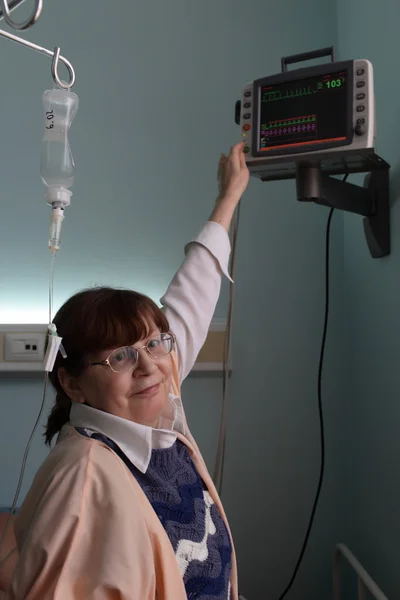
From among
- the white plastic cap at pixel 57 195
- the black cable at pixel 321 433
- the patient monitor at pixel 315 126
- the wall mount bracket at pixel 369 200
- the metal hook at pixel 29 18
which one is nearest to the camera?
the metal hook at pixel 29 18

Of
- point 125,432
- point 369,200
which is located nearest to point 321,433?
point 369,200

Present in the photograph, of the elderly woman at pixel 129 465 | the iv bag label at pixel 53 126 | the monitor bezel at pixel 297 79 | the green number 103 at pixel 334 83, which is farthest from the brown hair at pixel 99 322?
the green number 103 at pixel 334 83

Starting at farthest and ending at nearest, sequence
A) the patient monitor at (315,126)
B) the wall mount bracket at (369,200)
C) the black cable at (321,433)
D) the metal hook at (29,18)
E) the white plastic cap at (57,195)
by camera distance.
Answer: the black cable at (321,433)
the wall mount bracket at (369,200)
the patient monitor at (315,126)
the white plastic cap at (57,195)
the metal hook at (29,18)

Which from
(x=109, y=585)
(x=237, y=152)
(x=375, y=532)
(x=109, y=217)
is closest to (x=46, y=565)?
(x=109, y=585)

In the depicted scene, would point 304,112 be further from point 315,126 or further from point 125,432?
point 125,432

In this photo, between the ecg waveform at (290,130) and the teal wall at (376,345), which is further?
the teal wall at (376,345)

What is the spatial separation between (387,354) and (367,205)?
1.28 ft

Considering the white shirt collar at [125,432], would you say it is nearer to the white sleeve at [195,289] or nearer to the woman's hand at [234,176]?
the white sleeve at [195,289]

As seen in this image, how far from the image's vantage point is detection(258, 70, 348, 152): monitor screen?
1.27 meters

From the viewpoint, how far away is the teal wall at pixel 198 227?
1.82 m

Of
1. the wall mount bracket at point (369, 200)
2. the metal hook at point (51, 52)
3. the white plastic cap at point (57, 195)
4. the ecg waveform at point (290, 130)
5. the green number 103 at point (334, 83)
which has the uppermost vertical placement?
the green number 103 at point (334, 83)

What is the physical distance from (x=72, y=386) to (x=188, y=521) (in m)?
0.32

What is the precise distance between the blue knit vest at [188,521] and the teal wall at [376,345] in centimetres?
56

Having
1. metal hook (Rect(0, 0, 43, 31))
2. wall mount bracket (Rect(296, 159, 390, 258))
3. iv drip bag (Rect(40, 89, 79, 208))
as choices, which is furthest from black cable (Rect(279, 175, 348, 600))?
metal hook (Rect(0, 0, 43, 31))
